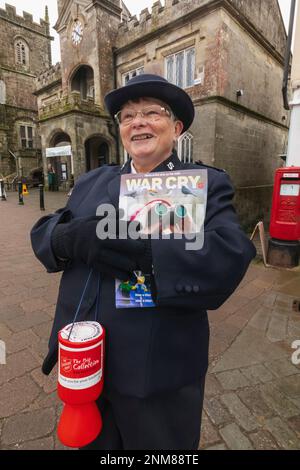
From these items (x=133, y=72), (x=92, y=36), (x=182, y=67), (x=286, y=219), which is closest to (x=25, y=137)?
(x=92, y=36)

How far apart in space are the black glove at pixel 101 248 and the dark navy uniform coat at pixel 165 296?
0.09m

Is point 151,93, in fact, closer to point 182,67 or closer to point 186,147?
point 186,147

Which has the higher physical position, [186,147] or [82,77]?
[82,77]

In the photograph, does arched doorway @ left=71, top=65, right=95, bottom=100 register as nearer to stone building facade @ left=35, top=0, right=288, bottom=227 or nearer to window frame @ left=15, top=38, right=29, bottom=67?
stone building facade @ left=35, top=0, right=288, bottom=227

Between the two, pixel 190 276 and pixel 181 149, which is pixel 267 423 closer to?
pixel 190 276

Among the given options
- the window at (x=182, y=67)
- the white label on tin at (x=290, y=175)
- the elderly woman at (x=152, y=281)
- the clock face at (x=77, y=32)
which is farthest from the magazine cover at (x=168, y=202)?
the clock face at (x=77, y=32)

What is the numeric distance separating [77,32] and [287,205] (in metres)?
14.6

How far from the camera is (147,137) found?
3.97 ft

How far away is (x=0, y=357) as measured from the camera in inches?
95.3

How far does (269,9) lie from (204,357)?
15.8 metres

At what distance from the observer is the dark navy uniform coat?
37.3 inches

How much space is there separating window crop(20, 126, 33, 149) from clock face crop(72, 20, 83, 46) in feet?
43.2

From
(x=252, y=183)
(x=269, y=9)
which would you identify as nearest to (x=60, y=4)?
(x=269, y=9)

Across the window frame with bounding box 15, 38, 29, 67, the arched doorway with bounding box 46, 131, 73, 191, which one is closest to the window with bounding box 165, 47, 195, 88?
the arched doorway with bounding box 46, 131, 73, 191
